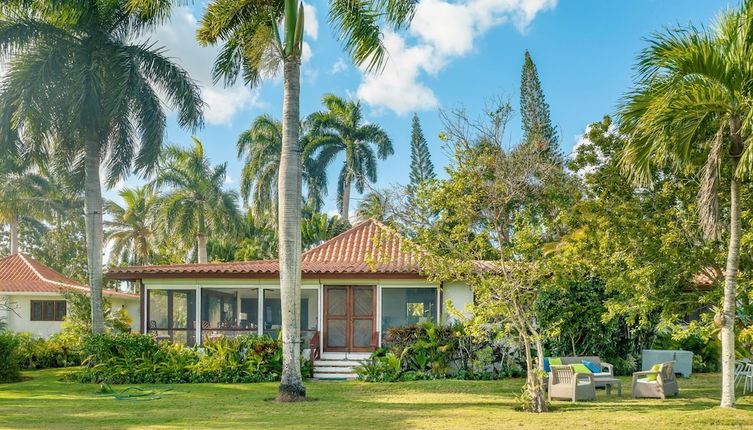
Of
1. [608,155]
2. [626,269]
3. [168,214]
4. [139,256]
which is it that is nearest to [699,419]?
[626,269]

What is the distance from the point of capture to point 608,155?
1530cm

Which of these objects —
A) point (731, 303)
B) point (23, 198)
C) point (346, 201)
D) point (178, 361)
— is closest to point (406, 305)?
point (178, 361)

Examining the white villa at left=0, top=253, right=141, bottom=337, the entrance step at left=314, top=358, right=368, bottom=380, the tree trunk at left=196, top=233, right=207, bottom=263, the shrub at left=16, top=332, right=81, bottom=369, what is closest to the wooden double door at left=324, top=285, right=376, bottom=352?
the entrance step at left=314, top=358, right=368, bottom=380

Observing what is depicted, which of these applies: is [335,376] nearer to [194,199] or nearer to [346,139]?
[194,199]

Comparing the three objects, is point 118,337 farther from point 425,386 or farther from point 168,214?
point 168,214

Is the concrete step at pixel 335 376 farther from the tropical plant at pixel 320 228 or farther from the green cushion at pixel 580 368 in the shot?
the tropical plant at pixel 320 228

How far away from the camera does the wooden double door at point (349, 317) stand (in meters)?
20.2

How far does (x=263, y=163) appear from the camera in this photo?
4188cm

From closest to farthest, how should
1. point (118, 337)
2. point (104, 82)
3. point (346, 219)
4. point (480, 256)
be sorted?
1. point (480, 256)
2. point (118, 337)
3. point (104, 82)
4. point (346, 219)

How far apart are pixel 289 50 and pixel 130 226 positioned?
1305 inches

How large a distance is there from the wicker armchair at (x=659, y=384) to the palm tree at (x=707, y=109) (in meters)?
2.13

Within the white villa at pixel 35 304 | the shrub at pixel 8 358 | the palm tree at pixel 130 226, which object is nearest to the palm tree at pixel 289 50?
the shrub at pixel 8 358

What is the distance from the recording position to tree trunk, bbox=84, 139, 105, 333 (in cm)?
1959

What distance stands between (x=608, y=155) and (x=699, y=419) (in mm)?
6222
